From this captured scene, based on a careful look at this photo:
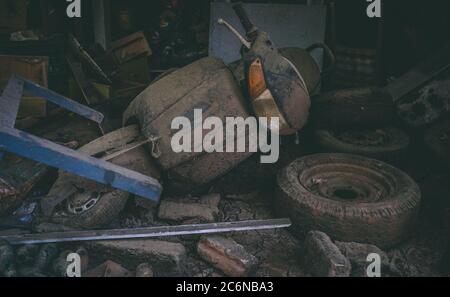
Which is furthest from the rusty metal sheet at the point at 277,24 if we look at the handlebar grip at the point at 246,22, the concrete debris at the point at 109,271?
the concrete debris at the point at 109,271

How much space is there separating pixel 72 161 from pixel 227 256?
129 centimetres

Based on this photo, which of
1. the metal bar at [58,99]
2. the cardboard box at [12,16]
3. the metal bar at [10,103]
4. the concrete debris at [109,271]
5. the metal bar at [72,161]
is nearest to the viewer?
the metal bar at [72,161]

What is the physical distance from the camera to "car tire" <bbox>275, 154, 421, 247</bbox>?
3250 millimetres

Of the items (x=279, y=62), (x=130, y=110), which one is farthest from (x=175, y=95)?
(x=279, y=62)

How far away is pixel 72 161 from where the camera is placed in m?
2.84

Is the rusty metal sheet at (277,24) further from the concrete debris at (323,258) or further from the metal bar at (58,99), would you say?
the concrete debris at (323,258)

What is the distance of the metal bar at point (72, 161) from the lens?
105 inches

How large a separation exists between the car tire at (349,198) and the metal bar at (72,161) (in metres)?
1.17

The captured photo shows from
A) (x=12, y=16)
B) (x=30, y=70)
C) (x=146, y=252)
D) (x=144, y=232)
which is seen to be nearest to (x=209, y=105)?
(x=144, y=232)

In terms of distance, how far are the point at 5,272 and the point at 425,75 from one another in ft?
16.2

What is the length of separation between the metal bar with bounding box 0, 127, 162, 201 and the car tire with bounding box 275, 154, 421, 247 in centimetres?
117

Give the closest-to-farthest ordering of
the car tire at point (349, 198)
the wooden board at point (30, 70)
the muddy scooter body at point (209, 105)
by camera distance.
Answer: the car tire at point (349, 198) < the muddy scooter body at point (209, 105) < the wooden board at point (30, 70)

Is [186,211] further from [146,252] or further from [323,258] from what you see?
[323,258]

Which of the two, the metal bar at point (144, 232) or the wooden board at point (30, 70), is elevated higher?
the wooden board at point (30, 70)
